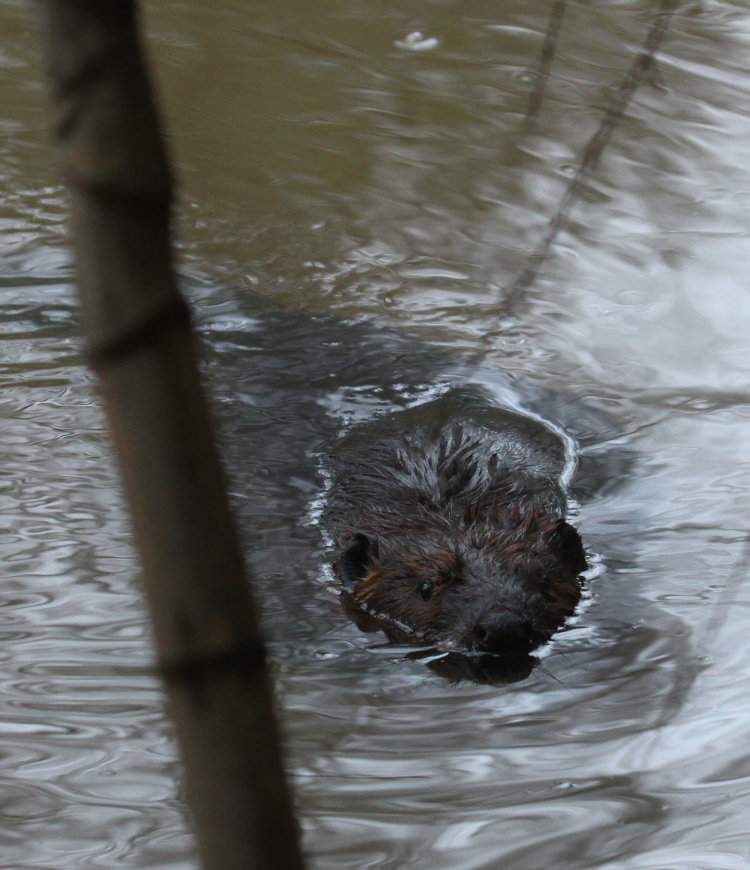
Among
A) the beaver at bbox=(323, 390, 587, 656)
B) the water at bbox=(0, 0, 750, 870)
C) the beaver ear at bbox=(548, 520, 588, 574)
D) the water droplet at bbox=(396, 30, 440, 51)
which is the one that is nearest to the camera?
the water at bbox=(0, 0, 750, 870)

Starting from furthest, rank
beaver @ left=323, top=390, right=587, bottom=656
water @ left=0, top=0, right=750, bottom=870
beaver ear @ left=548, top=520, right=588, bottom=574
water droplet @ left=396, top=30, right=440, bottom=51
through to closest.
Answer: water droplet @ left=396, top=30, right=440, bottom=51 → beaver ear @ left=548, top=520, right=588, bottom=574 → beaver @ left=323, top=390, right=587, bottom=656 → water @ left=0, top=0, right=750, bottom=870

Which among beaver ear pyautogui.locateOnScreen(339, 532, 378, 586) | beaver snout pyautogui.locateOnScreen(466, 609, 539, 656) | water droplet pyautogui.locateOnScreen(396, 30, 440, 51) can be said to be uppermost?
water droplet pyautogui.locateOnScreen(396, 30, 440, 51)

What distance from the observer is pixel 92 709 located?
9.93 ft

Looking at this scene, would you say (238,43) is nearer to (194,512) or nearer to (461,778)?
(461,778)

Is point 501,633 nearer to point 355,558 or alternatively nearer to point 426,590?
point 426,590

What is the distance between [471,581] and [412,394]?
1.42 metres

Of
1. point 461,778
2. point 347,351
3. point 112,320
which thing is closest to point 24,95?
point 347,351

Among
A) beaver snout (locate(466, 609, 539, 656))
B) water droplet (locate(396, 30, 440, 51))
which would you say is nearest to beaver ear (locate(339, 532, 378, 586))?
beaver snout (locate(466, 609, 539, 656))

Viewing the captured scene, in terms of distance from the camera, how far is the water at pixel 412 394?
2.72 m

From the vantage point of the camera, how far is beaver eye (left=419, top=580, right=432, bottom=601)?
349 cm

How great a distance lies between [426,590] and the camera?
350 centimetres

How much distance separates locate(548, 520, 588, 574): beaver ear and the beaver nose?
0.36 metres

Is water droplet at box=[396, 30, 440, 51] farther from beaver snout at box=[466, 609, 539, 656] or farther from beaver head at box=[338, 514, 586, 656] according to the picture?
beaver snout at box=[466, 609, 539, 656]

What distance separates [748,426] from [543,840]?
2.49 metres
